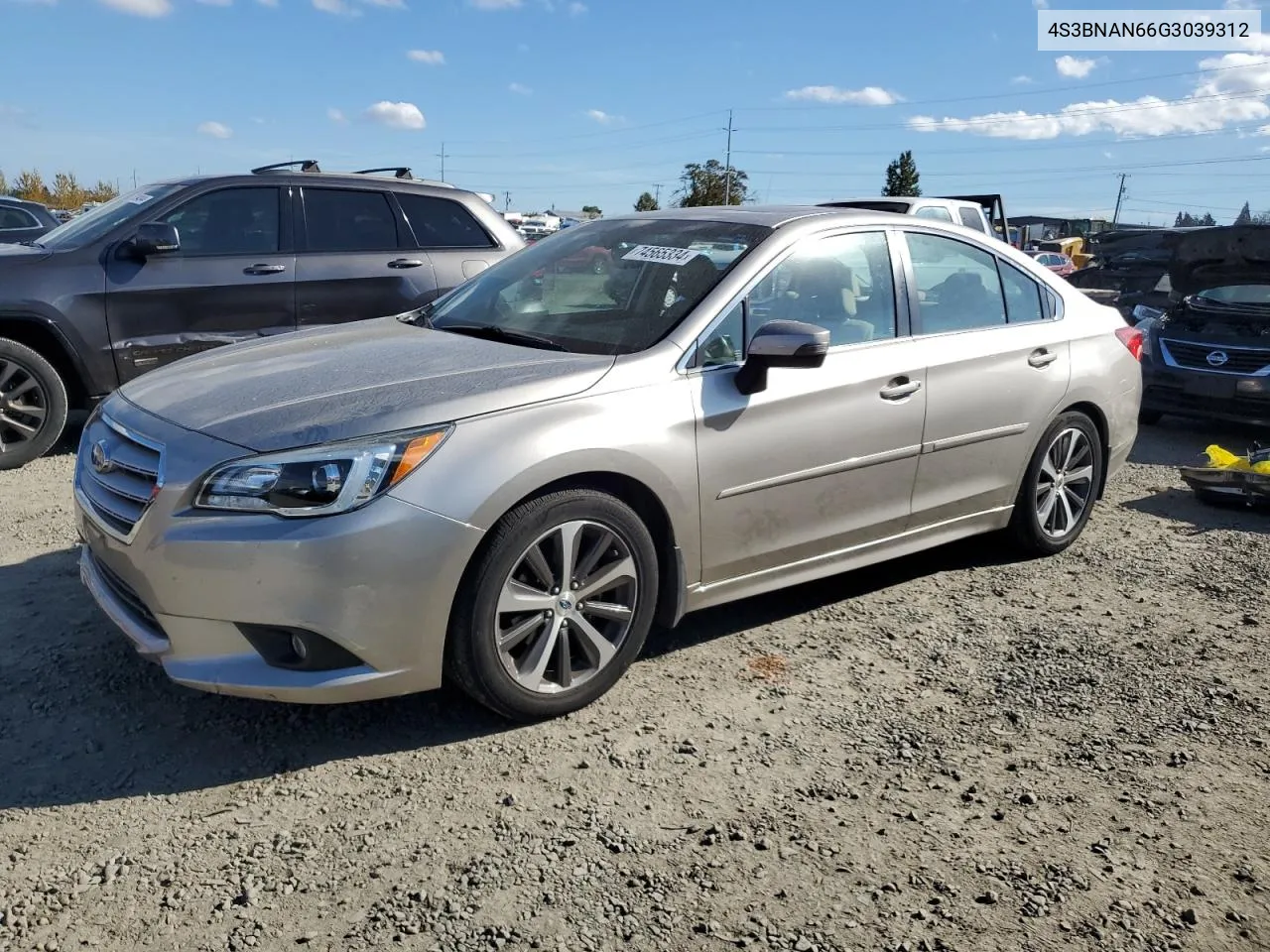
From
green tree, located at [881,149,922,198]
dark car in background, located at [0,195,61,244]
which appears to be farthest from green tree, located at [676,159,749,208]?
dark car in background, located at [0,195,61,244]

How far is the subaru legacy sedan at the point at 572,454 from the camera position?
3.00 m

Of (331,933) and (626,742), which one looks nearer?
(331,933)

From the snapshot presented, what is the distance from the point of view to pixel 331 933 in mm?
2428

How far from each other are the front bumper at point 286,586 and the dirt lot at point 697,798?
Result: 315mm

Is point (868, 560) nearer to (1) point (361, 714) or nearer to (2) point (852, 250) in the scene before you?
(2) point (852, 250)

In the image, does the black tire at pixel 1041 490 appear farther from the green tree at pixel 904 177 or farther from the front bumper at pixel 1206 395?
the green tree at pixel 904 177

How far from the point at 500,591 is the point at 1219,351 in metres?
7.69

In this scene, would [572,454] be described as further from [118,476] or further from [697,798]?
[118,476]

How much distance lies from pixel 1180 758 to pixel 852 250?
7.27 feet

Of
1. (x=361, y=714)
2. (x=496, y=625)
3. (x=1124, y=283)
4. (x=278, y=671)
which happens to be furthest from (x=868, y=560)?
(x=1124, y=283)

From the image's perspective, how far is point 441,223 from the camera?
7.73m

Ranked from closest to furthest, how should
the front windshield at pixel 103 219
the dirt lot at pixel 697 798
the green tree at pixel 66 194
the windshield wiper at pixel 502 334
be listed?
the dirt lot at pixel 697 798, the windshield wiper at pixel 502 334, the front windshield at pixel 103 219, the green tree at pixel 66 194

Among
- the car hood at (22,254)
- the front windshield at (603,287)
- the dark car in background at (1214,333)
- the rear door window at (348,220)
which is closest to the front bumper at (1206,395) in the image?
the dark car in background at (1214,333)

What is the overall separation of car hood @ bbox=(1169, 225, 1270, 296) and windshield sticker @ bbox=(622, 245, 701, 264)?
21.3ft
